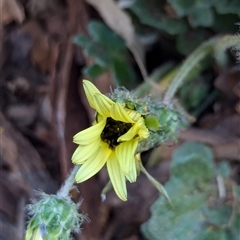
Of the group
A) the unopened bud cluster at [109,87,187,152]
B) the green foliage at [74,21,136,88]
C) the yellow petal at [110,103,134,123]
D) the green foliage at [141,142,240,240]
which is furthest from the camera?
the green foliage at [74,21,136,88]

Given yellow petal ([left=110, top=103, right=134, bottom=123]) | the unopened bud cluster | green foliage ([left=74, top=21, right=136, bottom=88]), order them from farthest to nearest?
green foliage ([left=74, top=21, right=136, bottom=88]) < the unopened bud cluster < yellow petal ([left=110, top=103, right=134, bottom=123])

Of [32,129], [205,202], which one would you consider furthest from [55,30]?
[205,202]

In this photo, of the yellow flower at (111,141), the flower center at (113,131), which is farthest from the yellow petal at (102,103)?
the flower center at (113,131)

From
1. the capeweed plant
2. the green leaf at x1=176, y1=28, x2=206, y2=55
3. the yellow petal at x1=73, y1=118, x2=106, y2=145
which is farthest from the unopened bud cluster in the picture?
the green leaf at x1=176, y1=28, x2=206, y2=55

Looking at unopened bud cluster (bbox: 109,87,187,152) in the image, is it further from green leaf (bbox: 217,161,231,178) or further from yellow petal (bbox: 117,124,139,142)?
green leaf (bbox: 217,161,231,178)

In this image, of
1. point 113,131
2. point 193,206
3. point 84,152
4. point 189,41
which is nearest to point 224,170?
point 193,206
